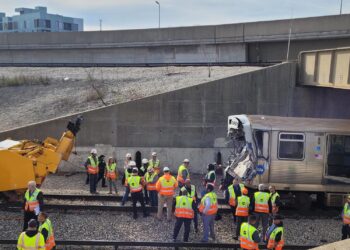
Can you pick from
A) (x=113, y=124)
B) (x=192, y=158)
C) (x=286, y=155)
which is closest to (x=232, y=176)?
(x=286, y=155)

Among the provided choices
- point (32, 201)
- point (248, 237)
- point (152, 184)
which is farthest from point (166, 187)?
point (248, 237)

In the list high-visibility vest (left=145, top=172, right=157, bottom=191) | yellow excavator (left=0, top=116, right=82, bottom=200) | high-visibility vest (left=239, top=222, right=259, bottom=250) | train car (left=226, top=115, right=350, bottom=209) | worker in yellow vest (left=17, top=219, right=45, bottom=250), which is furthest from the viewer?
high-visibility vest (left=145, top=172, right=157, bottom=191)

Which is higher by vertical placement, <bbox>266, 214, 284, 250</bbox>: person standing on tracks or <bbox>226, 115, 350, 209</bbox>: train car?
<bbox>226, 115, 350, 209</bbox>: train car

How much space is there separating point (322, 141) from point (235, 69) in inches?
486

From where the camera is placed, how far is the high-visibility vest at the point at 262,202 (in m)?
10.2

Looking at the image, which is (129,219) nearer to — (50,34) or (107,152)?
(107,152)

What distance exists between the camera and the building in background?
96125 mm

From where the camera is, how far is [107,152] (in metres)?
17.9

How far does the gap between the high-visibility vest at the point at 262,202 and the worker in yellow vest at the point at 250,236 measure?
89.4 inches

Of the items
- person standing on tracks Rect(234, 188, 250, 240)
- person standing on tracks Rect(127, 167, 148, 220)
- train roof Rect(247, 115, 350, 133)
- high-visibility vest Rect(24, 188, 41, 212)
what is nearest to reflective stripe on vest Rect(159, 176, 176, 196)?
person standing on tracks Rect(127, 167, 148, 220)

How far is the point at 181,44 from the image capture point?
28.4 m

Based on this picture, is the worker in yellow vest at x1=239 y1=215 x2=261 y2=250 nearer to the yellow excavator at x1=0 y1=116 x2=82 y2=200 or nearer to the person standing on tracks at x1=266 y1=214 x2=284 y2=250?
the person standing on tracks at x1=266 y1=214 x2=284 y2=250

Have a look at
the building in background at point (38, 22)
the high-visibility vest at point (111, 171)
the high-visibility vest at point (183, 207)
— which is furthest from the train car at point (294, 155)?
the building in background at point (38, 22)

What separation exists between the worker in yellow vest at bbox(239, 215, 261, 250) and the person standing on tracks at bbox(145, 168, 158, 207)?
16.0 feet
